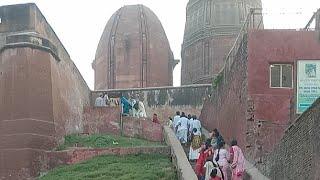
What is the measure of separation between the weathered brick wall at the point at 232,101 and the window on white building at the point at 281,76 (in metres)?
0.62

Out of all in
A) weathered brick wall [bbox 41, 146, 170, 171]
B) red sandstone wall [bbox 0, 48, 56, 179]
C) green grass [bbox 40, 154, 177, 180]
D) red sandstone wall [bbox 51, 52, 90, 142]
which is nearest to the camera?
green grass [bbox 40, 154, 177, 180]

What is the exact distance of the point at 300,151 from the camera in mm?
10656

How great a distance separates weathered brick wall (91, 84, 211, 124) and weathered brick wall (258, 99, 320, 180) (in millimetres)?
15978

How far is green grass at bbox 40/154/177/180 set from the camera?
1368 centimetres

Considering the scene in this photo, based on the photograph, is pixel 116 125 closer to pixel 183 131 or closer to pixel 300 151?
pixel 183 131

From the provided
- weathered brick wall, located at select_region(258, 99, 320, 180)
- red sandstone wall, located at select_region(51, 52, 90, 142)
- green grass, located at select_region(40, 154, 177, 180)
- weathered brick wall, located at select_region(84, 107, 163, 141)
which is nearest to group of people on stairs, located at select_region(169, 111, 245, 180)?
weathered brick wall, located at select_region(258, 99, 320, 180)

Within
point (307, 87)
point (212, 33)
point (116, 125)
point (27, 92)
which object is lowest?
point (116, 125)

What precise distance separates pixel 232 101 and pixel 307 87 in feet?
11.5

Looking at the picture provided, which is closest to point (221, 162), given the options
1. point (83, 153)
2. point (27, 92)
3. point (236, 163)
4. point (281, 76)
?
point (236, 163)

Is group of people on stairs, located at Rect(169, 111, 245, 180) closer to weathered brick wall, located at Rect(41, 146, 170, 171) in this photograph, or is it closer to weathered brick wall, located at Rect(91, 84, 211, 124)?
weathered brick wall, located at Rect(41, 146, 170, 171)

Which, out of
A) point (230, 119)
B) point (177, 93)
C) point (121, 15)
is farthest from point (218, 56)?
point (230, 119)

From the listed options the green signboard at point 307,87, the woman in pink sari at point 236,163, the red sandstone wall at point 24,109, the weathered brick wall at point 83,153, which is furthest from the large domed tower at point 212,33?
the woman in pink sari at point 236,163

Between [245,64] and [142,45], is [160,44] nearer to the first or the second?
[142,45]

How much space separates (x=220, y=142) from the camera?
11586 mm
